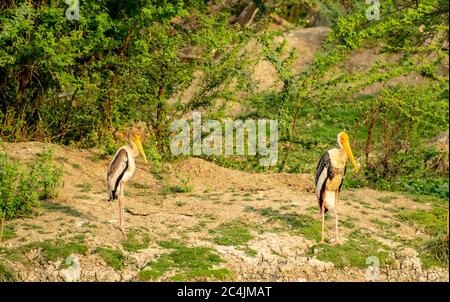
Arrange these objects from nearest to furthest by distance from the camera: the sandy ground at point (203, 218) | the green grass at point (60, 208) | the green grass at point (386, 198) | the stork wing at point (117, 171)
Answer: the sandy ground at point (203, 218), the stork wing at point (117, 171), the green grass at point (60, 208), the green grass at point (386, 198)

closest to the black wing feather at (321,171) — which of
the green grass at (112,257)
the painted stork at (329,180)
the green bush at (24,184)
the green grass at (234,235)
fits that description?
the painted stork at (329,180)

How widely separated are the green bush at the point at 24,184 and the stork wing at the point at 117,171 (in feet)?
2.77

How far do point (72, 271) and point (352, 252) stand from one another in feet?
9.56

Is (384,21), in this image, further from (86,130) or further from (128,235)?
(128,235)

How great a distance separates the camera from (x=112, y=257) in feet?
34.2

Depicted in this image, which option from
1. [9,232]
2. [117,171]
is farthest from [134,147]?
[9,232]

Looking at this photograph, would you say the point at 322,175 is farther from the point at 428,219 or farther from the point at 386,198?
the point at 386,198

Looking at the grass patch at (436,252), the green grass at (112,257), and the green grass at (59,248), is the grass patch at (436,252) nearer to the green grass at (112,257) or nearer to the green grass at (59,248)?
the green grass at (112,257)

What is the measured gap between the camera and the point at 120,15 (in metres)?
14.9

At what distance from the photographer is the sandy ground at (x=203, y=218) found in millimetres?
10594
